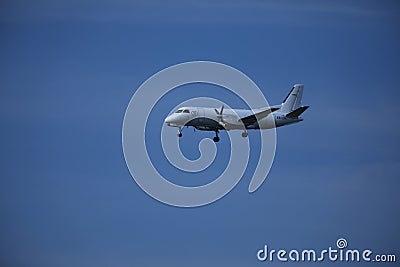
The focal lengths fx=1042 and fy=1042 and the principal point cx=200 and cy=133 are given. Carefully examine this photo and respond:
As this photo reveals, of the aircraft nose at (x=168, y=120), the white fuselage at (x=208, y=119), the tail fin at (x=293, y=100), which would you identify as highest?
the tail fin at (x=293, y=100)

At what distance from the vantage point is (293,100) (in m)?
45.3

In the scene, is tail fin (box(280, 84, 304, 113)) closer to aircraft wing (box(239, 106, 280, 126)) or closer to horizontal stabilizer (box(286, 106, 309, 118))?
horizontal stabilizer (box(286, 106, 309, 118))

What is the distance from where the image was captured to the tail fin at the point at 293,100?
44938mm

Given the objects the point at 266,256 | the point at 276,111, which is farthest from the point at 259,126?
the point at 266,256

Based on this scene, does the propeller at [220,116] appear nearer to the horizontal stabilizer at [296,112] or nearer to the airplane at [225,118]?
the airplane at [225,118]

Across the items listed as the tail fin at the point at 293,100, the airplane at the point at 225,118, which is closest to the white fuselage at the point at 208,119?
the airplane at the point at 225,118

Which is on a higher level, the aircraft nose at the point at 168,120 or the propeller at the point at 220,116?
the propeller at the point at 220,116

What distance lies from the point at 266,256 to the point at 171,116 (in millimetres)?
8938

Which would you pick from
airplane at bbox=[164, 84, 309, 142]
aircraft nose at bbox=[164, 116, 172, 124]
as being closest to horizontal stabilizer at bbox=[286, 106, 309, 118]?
airplane at bbox=[164, 84, 309, 142]

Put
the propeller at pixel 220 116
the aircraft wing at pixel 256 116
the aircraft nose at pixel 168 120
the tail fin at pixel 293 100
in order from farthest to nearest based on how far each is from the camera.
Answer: the tail fin at pixel 293 100
the aircraft wing at pixel 256 116
the propeller at pixel 220 116
the aircraft nose at pixel 168 120

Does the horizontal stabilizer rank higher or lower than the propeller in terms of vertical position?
higher

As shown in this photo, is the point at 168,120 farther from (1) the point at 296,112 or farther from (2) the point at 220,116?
(1) the point at 296,112

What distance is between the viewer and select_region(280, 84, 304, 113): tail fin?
44938 millimetres

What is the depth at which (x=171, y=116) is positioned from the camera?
42.2 metres
